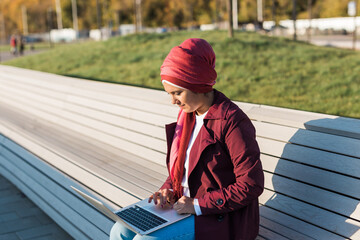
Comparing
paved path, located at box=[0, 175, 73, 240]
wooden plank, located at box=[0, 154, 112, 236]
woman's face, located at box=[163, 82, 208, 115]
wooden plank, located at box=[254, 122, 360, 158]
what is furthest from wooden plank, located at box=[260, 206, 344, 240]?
paved path, located at box=[0, 175, 73, 240]

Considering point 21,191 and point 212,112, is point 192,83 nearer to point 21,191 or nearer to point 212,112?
point 212,112

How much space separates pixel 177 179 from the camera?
256 centimetres

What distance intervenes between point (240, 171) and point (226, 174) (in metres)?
0.16

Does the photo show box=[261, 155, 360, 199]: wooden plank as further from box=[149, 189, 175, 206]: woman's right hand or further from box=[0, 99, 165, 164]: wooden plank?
box=[0, 99, 165, 164]: wooden plank

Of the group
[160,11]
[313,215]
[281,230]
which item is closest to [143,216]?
[281,230]

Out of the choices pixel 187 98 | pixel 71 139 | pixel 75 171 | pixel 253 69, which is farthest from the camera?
pixel 253 69

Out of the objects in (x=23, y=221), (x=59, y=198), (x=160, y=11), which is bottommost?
(x=23, y=221)

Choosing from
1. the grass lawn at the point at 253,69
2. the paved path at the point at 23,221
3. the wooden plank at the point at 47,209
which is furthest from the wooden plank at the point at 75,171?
the grass lawn at the point at 253,69

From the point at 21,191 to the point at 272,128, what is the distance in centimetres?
349

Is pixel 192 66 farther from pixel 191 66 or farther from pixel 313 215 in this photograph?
pixel 313 215

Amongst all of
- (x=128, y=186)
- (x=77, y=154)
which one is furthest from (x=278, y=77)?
(x=128, y=186)

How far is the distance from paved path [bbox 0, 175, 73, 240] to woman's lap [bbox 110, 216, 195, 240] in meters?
1.87

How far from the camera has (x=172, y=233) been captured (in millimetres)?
2320

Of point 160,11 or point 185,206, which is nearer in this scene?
point 185,206
